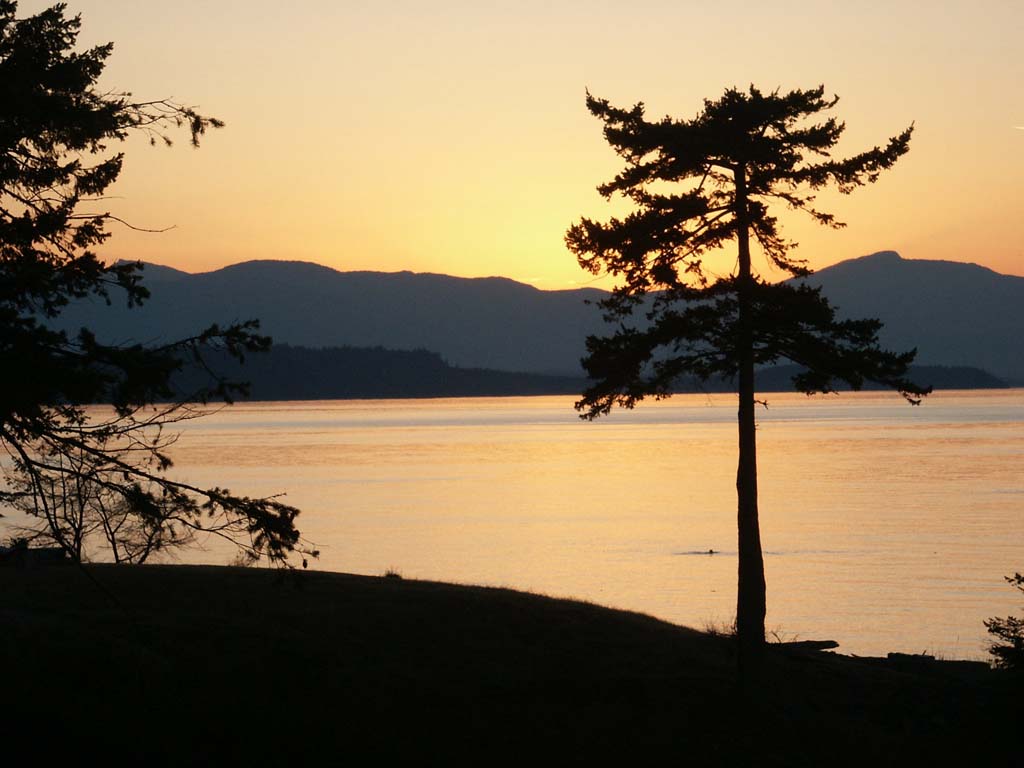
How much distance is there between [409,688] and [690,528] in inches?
2665

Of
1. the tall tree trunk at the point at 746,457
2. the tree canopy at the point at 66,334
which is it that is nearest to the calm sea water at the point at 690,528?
the tall tree trunk at the point at 746,457

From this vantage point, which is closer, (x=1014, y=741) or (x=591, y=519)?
(x=1014, y=741)

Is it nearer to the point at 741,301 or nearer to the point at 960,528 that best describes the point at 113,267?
the point at 741,301

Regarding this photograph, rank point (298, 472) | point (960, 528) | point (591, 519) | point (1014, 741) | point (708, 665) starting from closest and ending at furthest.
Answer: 1. point (1014, 741)
2. point (708, 665)
3. point (960, 528)
4. point (591, 519)
5. point (298, 472)

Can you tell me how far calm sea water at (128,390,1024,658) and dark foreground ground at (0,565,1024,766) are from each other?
23.2m

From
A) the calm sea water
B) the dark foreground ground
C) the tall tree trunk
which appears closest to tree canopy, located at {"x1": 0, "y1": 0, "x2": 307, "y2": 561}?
the dark foreground ground

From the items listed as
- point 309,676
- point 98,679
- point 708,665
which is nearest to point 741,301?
point 708,665

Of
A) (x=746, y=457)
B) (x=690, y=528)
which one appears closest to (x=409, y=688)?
(x=746, y=457)

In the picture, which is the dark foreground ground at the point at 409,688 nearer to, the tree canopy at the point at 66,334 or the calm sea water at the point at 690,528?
the tree canopy at the point at 66,334

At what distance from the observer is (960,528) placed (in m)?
84.4

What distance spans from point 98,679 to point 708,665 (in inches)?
489

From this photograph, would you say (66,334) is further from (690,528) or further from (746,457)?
(690,528)

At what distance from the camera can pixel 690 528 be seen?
289ft

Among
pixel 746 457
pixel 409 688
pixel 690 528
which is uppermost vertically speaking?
pixel 746 457
